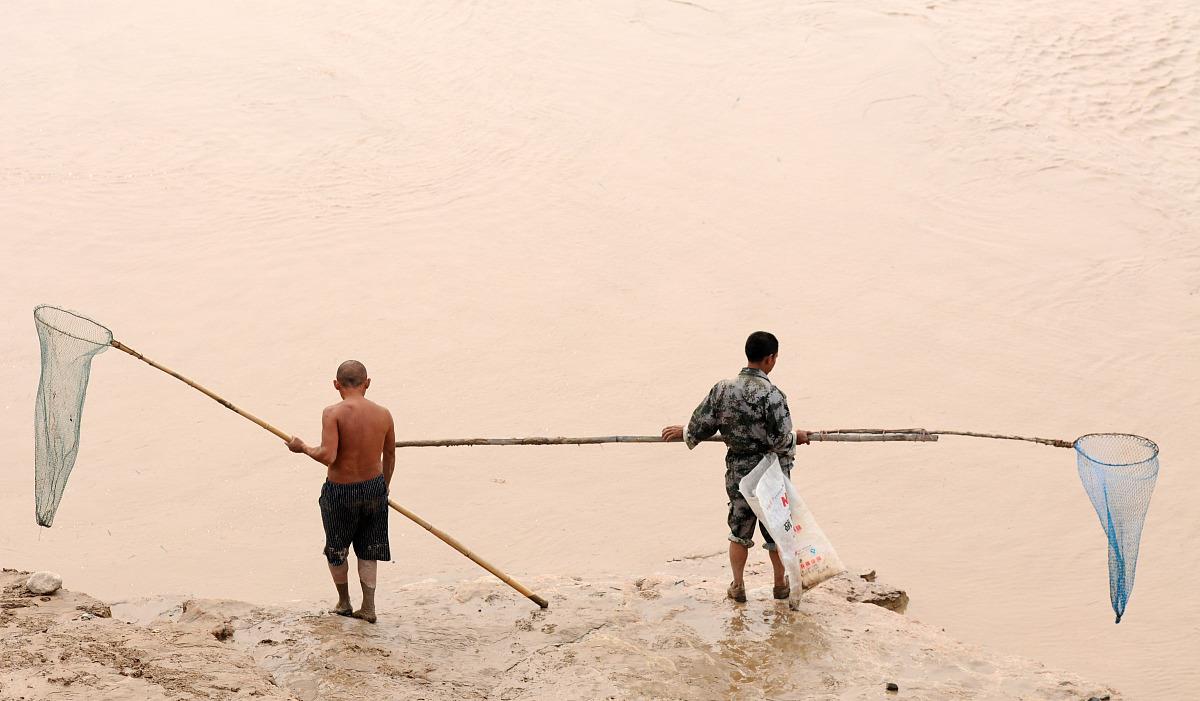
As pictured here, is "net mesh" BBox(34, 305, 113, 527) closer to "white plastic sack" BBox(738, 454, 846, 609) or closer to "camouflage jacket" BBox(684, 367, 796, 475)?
"camouflage jacket" BBox(684, 367, 796, 475)

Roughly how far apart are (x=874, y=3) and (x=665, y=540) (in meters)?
10.9

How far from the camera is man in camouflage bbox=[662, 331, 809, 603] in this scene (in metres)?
5.61

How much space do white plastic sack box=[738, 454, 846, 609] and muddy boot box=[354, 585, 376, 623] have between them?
1779 mm

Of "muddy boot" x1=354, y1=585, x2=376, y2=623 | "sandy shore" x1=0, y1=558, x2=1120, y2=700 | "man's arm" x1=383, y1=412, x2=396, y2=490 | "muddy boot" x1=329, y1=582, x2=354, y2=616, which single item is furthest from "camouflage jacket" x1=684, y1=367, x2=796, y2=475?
"muddy boot" x1=329, y1=582, x2=354, y2=616

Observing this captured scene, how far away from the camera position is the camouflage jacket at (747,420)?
5605mm

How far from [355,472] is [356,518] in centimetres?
23

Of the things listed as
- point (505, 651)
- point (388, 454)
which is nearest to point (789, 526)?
point (505, 651)

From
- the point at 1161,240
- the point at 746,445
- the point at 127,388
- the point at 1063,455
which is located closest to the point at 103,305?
the point at 127,388

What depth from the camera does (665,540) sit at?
793 centimetres

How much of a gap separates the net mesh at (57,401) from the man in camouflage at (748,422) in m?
2.77

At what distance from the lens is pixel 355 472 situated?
544 cm

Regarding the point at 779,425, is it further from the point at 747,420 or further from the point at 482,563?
the point at 482,563

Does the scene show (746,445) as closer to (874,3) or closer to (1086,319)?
(1086,319)

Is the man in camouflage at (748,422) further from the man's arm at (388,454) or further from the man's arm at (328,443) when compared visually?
the man's arm at (328,443)
